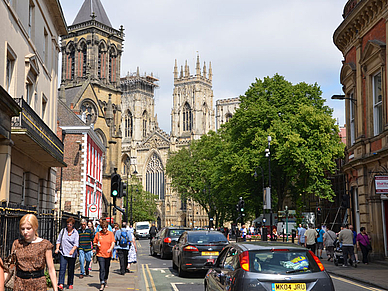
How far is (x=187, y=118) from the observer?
121 m

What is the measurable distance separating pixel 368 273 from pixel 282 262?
984 centimetres

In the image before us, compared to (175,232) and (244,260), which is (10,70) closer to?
(175,232)

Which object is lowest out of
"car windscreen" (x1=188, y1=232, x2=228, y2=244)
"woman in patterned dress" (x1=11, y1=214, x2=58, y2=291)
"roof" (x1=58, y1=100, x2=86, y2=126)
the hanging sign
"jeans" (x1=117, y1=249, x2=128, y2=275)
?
"jeans" (x1=117, y1=249, x2=128, y2=275)

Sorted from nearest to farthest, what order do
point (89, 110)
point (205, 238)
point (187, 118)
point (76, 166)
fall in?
point (205, 238) → point (76, 166) → point (89, 110) → point (187, 118)

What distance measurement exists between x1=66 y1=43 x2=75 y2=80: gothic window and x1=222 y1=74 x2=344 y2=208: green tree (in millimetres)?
41391

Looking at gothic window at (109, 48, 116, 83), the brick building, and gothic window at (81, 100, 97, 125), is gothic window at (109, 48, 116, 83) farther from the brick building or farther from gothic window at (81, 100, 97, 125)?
the brick building

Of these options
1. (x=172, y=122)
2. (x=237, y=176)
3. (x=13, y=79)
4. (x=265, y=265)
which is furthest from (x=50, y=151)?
(x=172, y=122)

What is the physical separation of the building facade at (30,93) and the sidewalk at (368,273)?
10.4 meters

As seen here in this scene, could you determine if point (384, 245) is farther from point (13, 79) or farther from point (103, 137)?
point (103, 137)

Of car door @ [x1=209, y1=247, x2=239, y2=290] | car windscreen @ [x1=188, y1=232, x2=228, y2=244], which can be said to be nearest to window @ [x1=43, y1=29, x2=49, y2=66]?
car windscreen @ [x1=188, y1=232, x2=228, y2=244]

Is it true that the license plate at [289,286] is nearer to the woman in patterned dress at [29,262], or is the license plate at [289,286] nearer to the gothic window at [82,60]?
the woman in patterned dress at [29,262]

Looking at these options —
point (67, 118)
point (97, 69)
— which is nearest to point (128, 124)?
point (97, 69)

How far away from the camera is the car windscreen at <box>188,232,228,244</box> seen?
16.1 metres

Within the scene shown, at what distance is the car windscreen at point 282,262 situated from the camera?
7836mm
